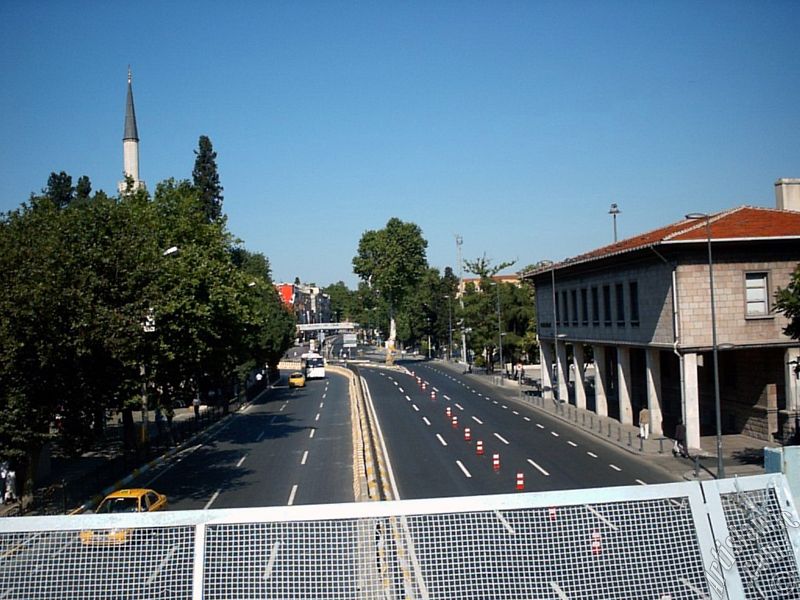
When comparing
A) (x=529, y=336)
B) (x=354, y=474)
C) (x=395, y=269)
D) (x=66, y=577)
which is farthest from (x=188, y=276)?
(x=395, y=269)

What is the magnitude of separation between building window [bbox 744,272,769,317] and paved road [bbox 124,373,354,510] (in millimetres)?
19389

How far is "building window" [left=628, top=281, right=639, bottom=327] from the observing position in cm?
3961

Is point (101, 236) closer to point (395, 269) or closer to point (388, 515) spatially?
point (388, 515)

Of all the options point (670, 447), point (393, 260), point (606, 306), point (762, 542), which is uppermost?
point (393, 260)

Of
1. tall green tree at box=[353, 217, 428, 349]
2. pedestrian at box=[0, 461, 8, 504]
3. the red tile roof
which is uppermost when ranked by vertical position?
tall green tree at box=[353, 217, 428, 349]

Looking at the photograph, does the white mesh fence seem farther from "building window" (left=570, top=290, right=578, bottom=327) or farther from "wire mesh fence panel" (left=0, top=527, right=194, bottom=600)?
"building window" (left=570, top=290, right=578, bottom=327)

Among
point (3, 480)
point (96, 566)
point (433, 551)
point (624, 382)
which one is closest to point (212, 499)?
point (3, 480)

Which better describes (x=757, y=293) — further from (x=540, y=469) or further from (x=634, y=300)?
(x=540, y=469)

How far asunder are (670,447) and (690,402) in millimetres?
2394

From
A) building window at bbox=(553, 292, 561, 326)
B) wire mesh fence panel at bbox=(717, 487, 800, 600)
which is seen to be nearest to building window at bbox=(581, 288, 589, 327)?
building window at bbox=(553, 292, 561, 326)

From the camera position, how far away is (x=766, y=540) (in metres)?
4.87

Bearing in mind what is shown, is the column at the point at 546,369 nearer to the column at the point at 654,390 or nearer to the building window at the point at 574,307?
the building window at the point at 574,307

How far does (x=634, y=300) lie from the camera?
1580 inches

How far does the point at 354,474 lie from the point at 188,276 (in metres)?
11.6
